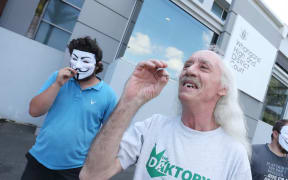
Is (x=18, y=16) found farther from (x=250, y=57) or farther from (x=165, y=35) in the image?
(x=250, y=57)

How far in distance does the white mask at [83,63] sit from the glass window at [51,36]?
3.95 metres

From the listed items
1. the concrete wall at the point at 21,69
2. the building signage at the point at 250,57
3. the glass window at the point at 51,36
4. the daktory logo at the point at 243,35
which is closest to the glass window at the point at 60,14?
the glass window at the point at 51,36

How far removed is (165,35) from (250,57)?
317cm

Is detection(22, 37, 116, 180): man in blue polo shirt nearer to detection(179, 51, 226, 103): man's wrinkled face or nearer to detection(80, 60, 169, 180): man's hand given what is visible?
detection(80, 60, 169, 180): man's hand

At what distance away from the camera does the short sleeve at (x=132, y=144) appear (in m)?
1.11

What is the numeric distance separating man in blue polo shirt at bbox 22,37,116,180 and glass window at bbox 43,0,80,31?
4363 millimetres

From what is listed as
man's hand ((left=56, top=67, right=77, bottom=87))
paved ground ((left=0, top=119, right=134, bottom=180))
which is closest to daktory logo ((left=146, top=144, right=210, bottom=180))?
man's hand ((left=56, top=67, right=77, bottom=87))

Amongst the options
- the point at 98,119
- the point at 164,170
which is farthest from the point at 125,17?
the point at 164,170

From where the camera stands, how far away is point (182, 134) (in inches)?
45.8

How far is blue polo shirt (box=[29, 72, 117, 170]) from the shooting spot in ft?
5.16

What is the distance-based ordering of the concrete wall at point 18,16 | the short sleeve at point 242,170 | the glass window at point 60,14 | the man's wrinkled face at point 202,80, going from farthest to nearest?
1. the glass window at point 60,14
2. the concrete wall at point 18,16
3. the man's wrinkled face at point 202,80
4. the short sleeve at point 242,170

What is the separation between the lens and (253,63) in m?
6.49

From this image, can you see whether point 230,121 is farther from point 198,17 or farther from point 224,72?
point 198,17

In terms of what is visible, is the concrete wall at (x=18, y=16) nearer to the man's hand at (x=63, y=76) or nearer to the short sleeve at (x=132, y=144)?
the man's hand at (x=63, y=76)
